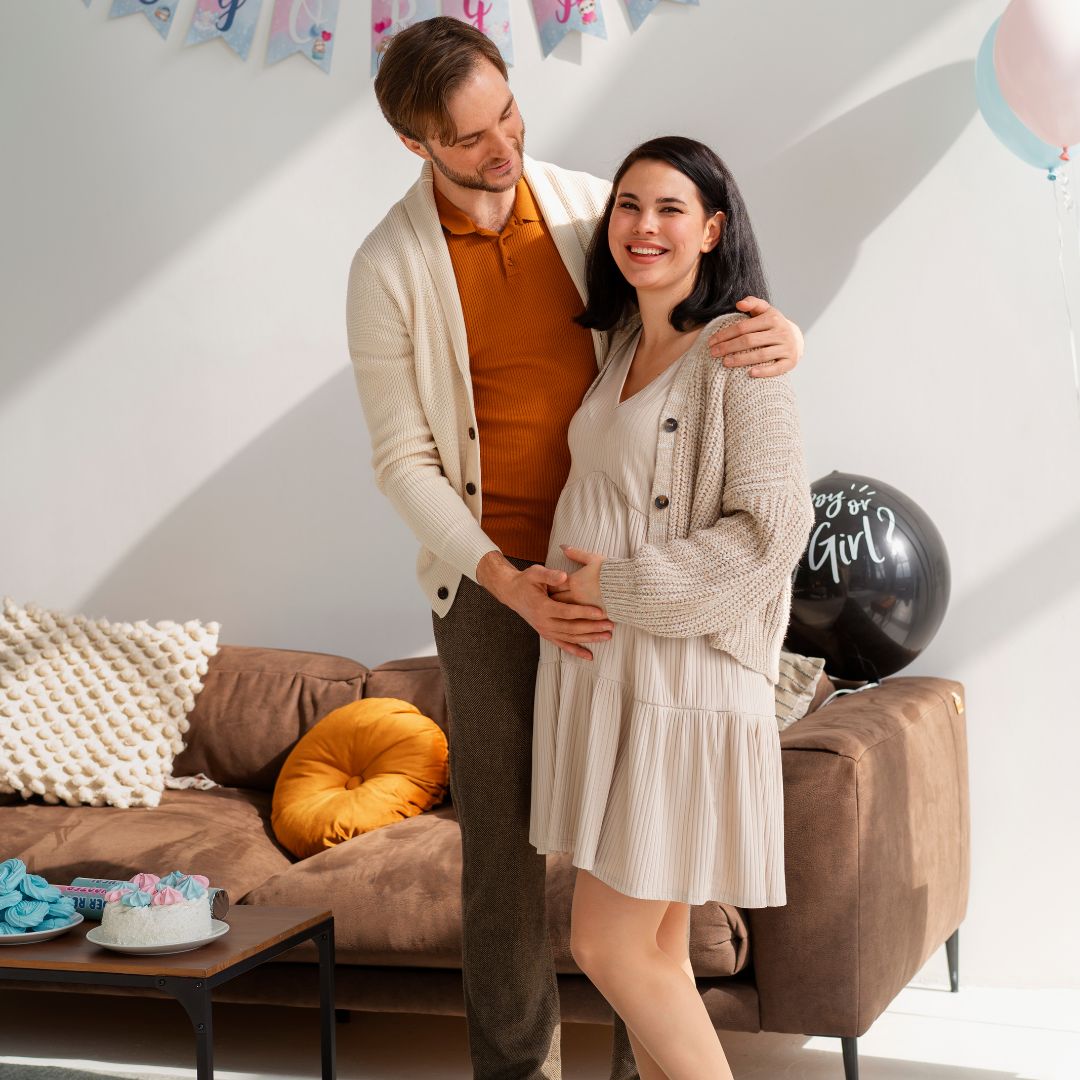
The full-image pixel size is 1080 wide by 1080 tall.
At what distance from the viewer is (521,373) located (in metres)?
1.81

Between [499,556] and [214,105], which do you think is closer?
[499,556]

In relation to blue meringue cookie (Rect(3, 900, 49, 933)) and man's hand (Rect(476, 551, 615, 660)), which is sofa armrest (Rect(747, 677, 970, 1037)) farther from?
blue meringue cookie (Rect(3, 900, 49, 933))

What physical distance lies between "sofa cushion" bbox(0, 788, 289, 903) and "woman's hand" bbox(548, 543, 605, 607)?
1.13m

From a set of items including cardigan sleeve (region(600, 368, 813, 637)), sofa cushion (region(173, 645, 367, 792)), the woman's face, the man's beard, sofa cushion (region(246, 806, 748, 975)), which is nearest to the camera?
cardigan sleeve (region(600, 368, 813, 637))

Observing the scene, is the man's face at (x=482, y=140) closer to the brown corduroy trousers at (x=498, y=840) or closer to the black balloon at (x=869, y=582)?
the brown corduroy trousers at (x=498, y=840)

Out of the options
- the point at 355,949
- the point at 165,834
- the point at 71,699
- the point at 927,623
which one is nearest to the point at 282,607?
the point at 71,699

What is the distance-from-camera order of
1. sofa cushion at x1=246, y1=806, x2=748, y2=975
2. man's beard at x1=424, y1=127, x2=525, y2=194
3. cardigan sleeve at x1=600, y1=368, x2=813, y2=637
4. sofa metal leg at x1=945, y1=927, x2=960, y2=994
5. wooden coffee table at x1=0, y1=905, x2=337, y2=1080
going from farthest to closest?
sofa metal leg at x1=945, y1=927, x2=960, y2=994, sofa cushion at x1=246, y1=806, x2=748, y2=975, wooden coffee table at x1=0, y1=905, x2=337, y2=1080, man's beard at x1=424, y1=127, x2=525, y2=194, cardigan sleeve at x1=600, y1=368, x2=813, y2=637

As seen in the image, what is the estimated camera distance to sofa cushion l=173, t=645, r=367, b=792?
9.86 feet

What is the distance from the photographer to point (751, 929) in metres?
2.14

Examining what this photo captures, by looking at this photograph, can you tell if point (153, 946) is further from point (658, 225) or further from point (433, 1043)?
point (658, 225)

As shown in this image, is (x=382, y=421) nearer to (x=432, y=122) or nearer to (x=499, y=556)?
(x=499, y=556)

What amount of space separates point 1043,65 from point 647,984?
1.83 meters

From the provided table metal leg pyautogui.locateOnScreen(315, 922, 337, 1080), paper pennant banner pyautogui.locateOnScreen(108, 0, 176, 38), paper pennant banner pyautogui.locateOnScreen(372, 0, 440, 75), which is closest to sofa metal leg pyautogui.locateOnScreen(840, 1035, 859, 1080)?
table metal leg pyautogui.locateOnScreen(315, 922, 337, 1080)

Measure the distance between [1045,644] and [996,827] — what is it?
1.39ft
